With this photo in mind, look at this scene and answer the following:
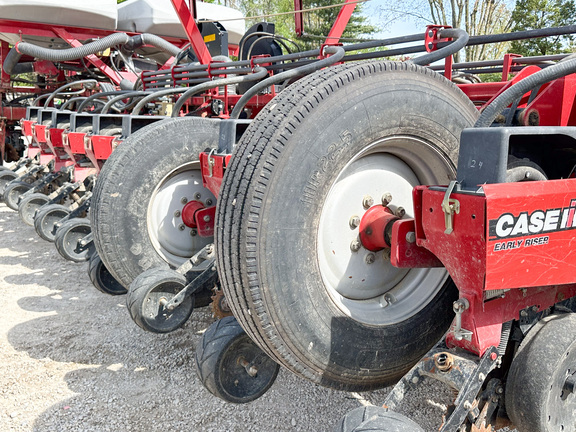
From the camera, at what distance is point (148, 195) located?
124 inches

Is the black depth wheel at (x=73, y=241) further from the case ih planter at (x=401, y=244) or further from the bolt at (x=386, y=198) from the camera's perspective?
the bolt at (x=386, y=198)

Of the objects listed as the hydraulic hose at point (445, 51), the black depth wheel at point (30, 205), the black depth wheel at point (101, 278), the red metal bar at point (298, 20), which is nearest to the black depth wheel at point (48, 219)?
the black depth wheel at point (30, 205)

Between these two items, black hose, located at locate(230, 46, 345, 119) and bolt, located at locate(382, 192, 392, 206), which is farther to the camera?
black hose, located at locate(230, 46, 345, 119)

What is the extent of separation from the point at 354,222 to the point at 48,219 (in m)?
3.89

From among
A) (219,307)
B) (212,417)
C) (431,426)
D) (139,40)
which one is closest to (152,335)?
(219,307)

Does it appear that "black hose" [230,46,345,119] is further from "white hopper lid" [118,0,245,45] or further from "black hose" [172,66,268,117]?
"white hopper lid" [118,0,245,45]

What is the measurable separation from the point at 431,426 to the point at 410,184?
1.01m

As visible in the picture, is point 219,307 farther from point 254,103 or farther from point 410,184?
point 254,103

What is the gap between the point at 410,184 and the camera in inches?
79.6

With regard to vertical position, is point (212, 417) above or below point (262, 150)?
below

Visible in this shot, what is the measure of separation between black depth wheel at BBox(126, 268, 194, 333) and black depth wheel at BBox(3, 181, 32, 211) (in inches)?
174

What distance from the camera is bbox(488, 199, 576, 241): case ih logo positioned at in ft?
4.50

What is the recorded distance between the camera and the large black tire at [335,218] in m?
1.62

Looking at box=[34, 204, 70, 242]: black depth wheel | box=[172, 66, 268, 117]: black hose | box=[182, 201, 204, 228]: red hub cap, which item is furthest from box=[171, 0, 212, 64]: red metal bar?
box=[182, 201, 204, 228]: red hub cap
